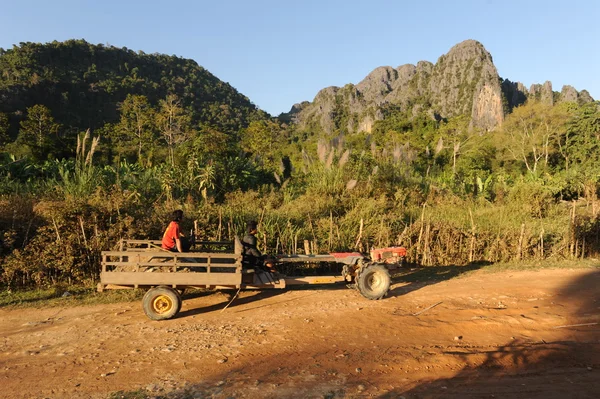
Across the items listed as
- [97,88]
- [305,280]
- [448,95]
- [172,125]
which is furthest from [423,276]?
[448,95]

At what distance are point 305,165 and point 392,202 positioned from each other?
3563 mm

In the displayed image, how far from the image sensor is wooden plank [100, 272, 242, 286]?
17.4ft

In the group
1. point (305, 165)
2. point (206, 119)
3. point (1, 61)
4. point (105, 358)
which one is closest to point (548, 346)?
point (105, 358)

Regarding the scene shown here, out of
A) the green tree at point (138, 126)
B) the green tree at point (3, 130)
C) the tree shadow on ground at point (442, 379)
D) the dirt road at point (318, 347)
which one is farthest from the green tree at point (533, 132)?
the green tree at point (3, 130)

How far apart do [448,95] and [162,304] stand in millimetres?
111448

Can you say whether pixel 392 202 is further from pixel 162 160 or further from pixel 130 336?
pixel 162 160

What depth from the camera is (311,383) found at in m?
3.59

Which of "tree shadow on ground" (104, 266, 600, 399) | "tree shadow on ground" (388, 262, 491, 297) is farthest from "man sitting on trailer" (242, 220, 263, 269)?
"tree shadow on ground" (388, 262, 491, 297)

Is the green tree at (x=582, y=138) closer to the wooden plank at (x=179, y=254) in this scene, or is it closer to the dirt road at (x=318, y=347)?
the dirt road at (x=318, y=347)

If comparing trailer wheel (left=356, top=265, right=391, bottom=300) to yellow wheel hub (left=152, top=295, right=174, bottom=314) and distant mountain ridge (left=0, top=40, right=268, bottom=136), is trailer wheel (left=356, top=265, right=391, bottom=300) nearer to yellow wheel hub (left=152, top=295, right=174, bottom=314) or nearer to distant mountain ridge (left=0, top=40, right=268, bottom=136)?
yellow wheel hub (left=152, top=295, right=174, bottom=314)

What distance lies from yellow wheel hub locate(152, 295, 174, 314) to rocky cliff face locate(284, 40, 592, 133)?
73.5 meters

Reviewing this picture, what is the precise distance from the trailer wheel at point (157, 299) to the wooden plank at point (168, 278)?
0.11 meters

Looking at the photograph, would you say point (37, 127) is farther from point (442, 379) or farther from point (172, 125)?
point (442, 379)

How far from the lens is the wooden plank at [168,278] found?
531 cm
